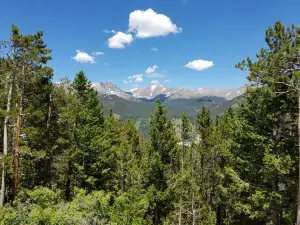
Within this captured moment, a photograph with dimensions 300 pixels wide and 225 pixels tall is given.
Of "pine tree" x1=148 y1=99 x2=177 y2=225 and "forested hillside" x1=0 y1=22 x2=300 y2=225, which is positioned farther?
"pine tree" x1=148 y1=99 x2=177 y2=225

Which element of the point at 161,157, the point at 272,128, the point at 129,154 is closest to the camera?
the point at 272,128

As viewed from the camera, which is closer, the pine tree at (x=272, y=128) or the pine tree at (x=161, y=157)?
the pine tree at (x=272, y=128)

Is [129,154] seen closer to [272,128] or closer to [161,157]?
[161,157]

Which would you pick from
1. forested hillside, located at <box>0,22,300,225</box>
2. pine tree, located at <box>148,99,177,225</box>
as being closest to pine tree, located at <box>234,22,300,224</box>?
forested hillside, located at <box>0,22,300,225</box>

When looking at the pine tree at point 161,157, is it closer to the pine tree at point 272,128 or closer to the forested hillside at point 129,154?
the forested hillside at point 129,154

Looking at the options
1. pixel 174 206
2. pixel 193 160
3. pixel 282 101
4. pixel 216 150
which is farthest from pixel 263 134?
pixel 193 160

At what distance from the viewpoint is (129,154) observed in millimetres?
23750

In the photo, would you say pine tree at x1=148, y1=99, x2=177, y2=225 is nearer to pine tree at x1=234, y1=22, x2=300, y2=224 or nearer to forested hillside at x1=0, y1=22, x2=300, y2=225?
forested hillside at x1=0, y1=22, x2=300, y2=225

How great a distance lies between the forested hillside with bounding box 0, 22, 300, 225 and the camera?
13367 millimetres

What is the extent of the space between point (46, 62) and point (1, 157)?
741 centimetres

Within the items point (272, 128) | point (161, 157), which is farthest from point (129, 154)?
point (272, 128)

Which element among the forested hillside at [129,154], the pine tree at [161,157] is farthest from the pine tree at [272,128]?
the pine tree at [161,157]

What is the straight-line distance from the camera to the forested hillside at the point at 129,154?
13.4m

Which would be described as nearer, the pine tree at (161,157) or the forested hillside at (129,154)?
the forested hillside at (129,154)
